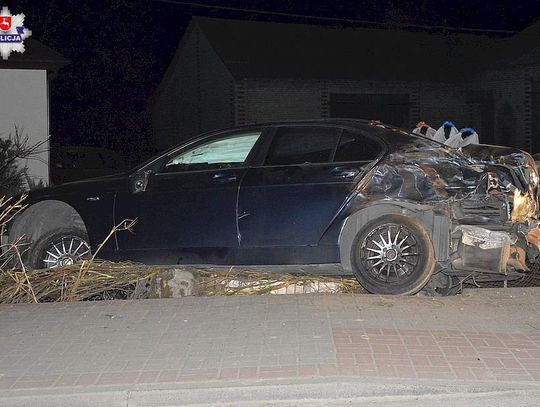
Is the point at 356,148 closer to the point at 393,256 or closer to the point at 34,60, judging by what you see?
the point at 393,256

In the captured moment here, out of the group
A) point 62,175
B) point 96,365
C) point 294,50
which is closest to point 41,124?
point 62,175

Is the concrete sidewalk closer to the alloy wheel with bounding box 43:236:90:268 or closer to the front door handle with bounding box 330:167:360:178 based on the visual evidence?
the alloy wheel with bounding box 43:236:90:268

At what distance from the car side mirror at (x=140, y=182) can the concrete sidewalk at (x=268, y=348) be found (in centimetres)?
119

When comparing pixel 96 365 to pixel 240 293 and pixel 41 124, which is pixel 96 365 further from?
pixel 41 124

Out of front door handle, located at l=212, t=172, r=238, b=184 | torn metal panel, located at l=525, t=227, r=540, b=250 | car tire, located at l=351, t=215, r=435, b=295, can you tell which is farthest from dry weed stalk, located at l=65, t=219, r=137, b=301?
torn metal panel, located at l=525, t=227, r=540, b=250

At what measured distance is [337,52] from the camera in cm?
3006

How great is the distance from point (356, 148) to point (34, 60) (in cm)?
1041

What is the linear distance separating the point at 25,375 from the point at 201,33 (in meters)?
25.0

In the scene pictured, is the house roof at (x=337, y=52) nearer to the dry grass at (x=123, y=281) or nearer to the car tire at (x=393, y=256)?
the dry grass at (x=123, y=281)

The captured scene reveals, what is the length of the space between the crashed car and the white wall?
8.68m

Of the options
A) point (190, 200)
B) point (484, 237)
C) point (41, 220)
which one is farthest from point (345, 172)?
point (41, 220)

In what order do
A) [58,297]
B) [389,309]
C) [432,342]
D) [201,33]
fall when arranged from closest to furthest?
[432,342]
[389,309]
[58,297]
[201,33]

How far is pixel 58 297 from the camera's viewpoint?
322 inches

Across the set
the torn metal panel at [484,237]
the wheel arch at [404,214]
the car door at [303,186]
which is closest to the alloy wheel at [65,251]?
the car door at [303,186]
